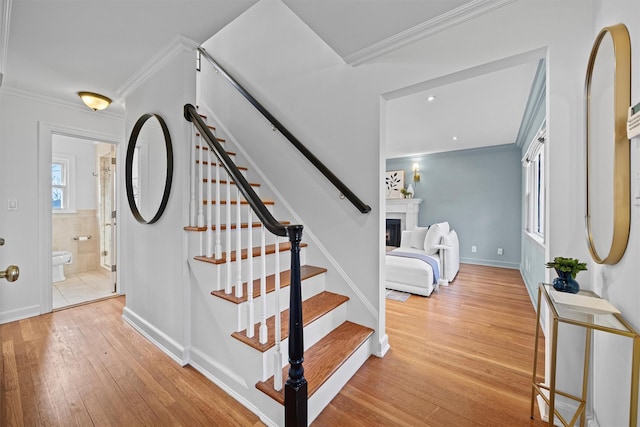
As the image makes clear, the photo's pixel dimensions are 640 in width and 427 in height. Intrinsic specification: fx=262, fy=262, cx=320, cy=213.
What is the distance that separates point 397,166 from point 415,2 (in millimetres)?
5032

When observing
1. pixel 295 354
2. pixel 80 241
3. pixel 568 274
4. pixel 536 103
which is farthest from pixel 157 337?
pixel 536 103

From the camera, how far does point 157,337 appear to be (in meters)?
2.14

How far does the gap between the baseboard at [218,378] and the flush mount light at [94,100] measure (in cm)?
268

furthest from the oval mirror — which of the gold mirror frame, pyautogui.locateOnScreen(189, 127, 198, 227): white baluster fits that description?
the gold mirror frame

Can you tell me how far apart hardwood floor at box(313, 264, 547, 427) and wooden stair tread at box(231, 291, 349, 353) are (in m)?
0.46

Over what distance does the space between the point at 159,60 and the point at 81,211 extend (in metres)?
3.87

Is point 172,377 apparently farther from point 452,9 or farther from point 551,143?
point 452,9

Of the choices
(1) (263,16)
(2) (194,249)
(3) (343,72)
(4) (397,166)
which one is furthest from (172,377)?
(4) (397,166)

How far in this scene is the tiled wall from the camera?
4.27 meters

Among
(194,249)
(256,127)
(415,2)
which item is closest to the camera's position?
(415,2)

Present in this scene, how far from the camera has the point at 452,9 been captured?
1.51 meters

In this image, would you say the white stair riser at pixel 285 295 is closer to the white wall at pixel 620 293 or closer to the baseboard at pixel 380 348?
the baseboard at pixel 380 348

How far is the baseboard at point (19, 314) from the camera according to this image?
258cm

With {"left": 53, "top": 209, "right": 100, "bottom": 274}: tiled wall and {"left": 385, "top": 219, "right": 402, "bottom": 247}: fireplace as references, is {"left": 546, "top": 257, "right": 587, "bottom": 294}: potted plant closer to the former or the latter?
{"left": 385, "top": 219, "right": 402, "bottom": 247}: fireplace
